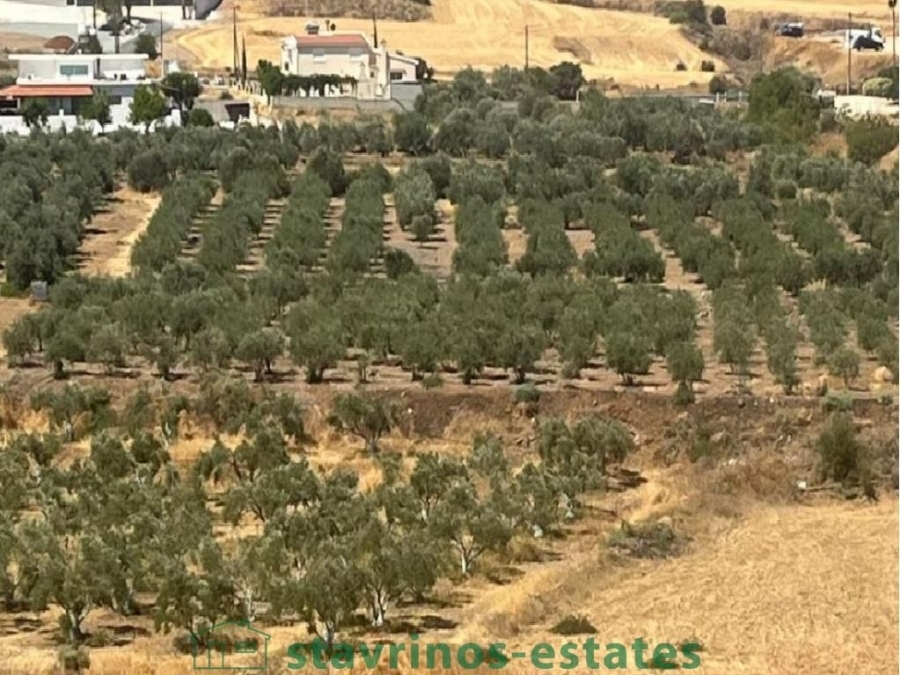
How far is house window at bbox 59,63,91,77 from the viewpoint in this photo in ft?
238

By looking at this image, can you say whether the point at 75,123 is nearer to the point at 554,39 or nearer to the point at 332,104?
the point at 332,104

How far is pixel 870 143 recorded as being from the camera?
196 ft

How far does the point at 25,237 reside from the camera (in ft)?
133

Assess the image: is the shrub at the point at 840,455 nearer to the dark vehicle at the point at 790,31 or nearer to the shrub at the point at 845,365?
the shrub at the point at 845,365

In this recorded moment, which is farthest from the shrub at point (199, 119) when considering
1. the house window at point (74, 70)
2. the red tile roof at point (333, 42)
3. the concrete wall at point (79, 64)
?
the red tile roof at point (333, 42)

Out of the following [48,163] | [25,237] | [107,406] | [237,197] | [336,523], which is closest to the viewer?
[336,523]

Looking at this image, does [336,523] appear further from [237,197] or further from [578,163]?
[578,163]

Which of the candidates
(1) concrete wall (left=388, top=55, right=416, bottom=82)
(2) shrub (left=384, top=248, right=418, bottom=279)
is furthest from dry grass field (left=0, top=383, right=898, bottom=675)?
(1) concrete wall (left=388, top=55, right=416, bottom=82)

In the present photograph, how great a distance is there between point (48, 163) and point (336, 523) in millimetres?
33503

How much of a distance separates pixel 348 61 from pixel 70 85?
12063 mm

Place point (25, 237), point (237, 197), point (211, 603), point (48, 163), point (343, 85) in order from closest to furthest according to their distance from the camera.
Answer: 1. point (211, 603)
2. point (25, 237)
3. point (237, 197)
4. point (48, 163)
5. point (343, 85)

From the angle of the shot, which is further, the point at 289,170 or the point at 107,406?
the point at 289,170

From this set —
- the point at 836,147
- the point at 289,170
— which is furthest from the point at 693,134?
the point at 289,170

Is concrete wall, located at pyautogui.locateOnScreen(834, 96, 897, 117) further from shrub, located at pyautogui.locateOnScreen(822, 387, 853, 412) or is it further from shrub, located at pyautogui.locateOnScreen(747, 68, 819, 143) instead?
shrub, located at pyautogui.locateOnScreen(822, 387, 853, 412)
